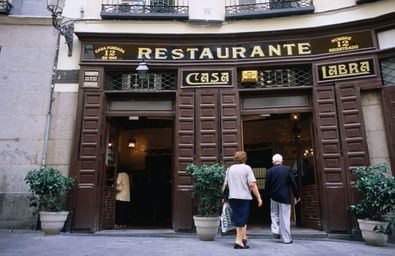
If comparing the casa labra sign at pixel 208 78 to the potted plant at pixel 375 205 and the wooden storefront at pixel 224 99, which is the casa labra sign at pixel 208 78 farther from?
→ the potted plant at pixel 375 205

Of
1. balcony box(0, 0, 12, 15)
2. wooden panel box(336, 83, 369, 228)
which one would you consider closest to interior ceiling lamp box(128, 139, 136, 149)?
balcony box(0, 0, 12, 15)

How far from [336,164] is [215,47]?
4270 millimetres

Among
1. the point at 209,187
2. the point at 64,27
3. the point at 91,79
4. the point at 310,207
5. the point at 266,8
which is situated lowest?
the point at 310,207

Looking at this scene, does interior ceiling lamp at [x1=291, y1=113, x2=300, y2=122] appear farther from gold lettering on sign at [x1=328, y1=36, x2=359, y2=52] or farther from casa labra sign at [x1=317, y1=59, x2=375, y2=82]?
gold lettering on sign at [x1=328, y1=36, x2=359, y2=52]

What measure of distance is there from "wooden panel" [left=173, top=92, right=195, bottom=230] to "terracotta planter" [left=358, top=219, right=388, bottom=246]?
3.76 metres

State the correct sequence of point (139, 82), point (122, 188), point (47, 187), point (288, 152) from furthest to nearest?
point (288, 152) → point (122, 188) → point (139, 82) → point (47, 187)

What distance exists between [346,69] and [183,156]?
4610 millimetres

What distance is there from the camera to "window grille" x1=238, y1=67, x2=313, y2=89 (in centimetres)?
889

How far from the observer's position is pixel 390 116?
7.92m

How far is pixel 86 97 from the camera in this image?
8.72m

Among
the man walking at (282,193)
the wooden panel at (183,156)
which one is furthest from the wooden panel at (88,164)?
the man walking at (282,193)

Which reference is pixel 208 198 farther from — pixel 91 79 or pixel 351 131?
pixel 91 79

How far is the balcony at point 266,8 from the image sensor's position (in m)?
8.90

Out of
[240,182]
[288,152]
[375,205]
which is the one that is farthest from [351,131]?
[288,152]
